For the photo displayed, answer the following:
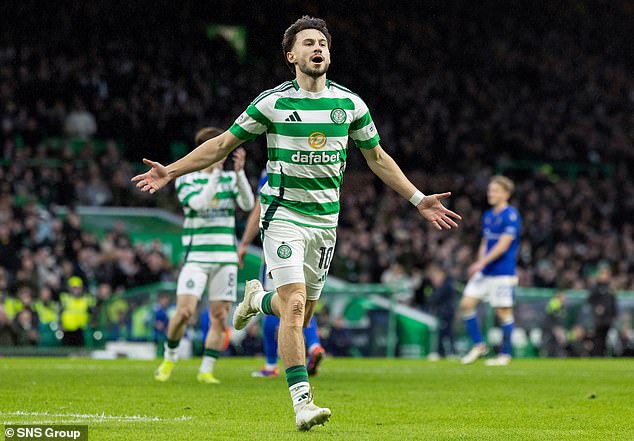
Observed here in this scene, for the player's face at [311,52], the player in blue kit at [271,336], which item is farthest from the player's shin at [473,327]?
the player's face at [311,52]

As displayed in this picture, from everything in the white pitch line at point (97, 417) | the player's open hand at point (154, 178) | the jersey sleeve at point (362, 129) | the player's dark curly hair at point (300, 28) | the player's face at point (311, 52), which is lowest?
the white pitch line at point (97, 417)

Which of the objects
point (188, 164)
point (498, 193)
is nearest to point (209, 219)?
point (188, 164)

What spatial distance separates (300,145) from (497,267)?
9478 millimetres

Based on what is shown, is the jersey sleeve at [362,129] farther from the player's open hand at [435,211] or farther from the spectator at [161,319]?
the spectator at [161,319]

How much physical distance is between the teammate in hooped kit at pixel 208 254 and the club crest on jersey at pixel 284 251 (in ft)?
13.5

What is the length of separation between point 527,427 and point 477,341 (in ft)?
31.0

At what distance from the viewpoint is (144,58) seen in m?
30.8

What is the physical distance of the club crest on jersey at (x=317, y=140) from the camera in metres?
7.25

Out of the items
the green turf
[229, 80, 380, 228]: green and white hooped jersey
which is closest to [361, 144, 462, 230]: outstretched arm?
→ [229, 80, 380, 228]: green and white hooped jersey

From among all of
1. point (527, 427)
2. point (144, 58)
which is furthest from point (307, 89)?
point (144, 58)

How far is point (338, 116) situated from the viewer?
7.34 meters

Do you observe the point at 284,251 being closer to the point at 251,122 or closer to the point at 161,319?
the point at 251,122

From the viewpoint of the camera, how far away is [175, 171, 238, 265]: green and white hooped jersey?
450 inches

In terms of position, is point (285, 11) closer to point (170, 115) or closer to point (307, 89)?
point (170, 115)
